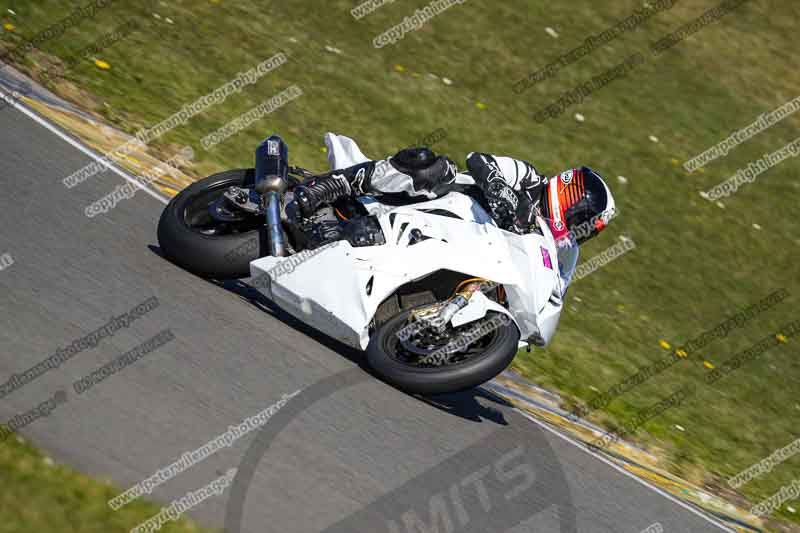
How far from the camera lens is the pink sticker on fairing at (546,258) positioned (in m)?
7.23

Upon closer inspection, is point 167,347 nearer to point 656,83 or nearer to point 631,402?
point 631,402

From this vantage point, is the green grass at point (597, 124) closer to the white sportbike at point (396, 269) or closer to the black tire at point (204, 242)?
the white sportbike at point (396, 269)

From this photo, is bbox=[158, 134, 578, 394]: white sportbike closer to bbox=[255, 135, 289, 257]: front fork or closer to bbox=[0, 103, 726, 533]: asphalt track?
A: bbox=[255, 135, 289, 257]: front fork

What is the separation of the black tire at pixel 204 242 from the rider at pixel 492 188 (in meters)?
0.44

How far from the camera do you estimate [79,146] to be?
904cm

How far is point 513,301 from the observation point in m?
7.02

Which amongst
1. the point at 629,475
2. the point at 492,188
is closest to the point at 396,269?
the point at 492,188

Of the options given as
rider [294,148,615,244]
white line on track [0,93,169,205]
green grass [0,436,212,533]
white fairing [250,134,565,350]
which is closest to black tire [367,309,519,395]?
white fairing [250,134,565,350]

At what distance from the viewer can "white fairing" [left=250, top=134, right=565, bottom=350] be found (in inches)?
262

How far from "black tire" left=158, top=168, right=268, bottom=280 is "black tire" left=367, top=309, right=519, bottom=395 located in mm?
1083

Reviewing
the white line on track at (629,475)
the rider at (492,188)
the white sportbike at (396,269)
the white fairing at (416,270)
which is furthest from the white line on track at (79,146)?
the white line on track at (629,475)

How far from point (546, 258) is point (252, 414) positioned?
237 centimetres

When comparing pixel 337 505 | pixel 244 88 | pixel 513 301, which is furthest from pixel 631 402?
pixel 244 88

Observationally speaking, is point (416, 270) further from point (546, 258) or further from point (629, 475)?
point (629, 475)
